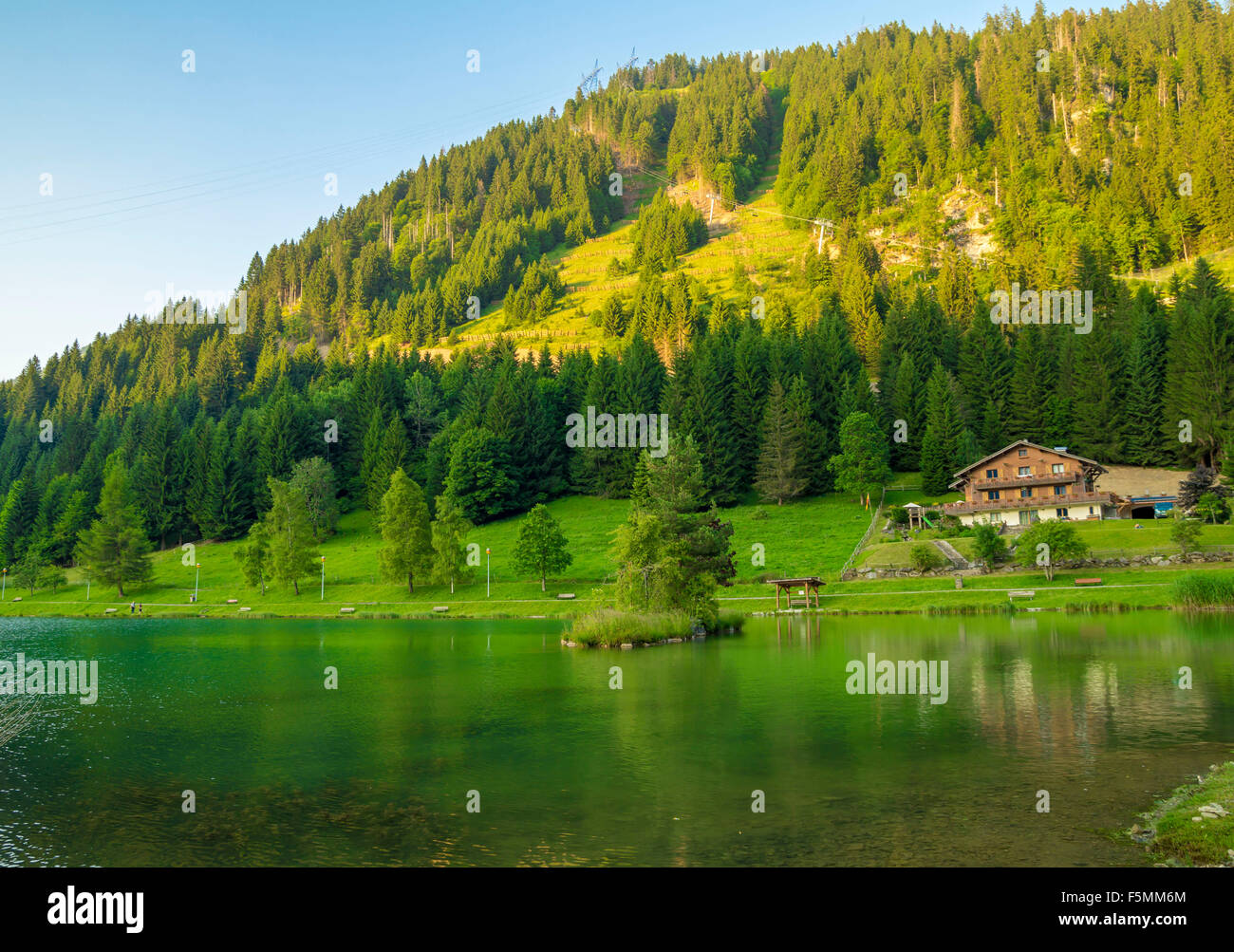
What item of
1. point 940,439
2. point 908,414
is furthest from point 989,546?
point 908,414

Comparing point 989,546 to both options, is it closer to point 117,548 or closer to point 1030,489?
point 1030,489

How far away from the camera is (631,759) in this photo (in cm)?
2067

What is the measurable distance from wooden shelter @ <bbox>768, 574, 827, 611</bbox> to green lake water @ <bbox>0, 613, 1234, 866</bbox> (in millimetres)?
20006

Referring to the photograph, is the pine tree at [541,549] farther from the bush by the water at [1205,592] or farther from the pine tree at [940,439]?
the pine tree at [940,439]

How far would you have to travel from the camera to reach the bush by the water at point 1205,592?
52.4m

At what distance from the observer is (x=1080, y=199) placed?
186 meters

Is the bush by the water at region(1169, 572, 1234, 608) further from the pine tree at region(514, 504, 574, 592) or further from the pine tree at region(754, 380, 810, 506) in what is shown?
the pine tree at region(754, 380, 810, 506)

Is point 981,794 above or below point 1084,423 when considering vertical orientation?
below

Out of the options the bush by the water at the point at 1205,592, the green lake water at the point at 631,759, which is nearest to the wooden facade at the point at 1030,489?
the bush by the water at the point at 1205,592
